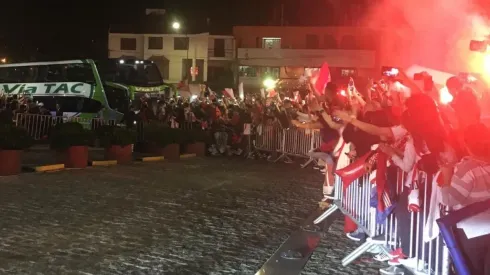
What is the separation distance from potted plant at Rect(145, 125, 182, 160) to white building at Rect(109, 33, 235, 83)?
152 ft

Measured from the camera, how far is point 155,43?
66.9 metres

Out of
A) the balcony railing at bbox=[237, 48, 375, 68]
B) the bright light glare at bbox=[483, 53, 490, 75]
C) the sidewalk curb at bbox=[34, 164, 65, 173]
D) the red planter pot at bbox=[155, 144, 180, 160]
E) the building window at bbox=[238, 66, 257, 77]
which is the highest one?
the balcony railing at bbox=[237, 48, 375, 68]

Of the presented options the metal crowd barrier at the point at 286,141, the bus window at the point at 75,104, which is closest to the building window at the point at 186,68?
the bus window at the point at 75,104

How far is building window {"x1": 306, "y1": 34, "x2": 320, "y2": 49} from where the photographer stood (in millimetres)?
65156

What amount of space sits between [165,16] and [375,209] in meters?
67.0

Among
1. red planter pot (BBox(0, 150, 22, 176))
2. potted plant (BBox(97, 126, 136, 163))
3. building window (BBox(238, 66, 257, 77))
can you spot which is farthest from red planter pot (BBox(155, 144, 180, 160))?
building window (BBox(238, 66, 257, 77))

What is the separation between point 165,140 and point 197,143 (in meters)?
1.87

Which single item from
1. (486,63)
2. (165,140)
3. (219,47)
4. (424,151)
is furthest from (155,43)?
(424,151)

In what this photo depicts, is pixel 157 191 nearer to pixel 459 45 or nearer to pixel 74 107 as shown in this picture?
pixel 459 45

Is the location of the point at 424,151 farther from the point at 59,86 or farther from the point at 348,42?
the point at 348,42

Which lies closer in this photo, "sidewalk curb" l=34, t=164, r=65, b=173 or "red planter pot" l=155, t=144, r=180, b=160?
"sidewalk curb" l=34, t=164, r=65, b=173

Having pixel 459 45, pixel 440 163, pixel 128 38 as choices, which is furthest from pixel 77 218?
pixel 128 38

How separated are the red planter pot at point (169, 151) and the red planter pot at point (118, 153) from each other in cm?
177

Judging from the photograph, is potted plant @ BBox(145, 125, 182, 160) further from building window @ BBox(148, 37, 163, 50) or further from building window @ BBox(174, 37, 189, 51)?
building window @ BBox(148, 37, 163, 50)
